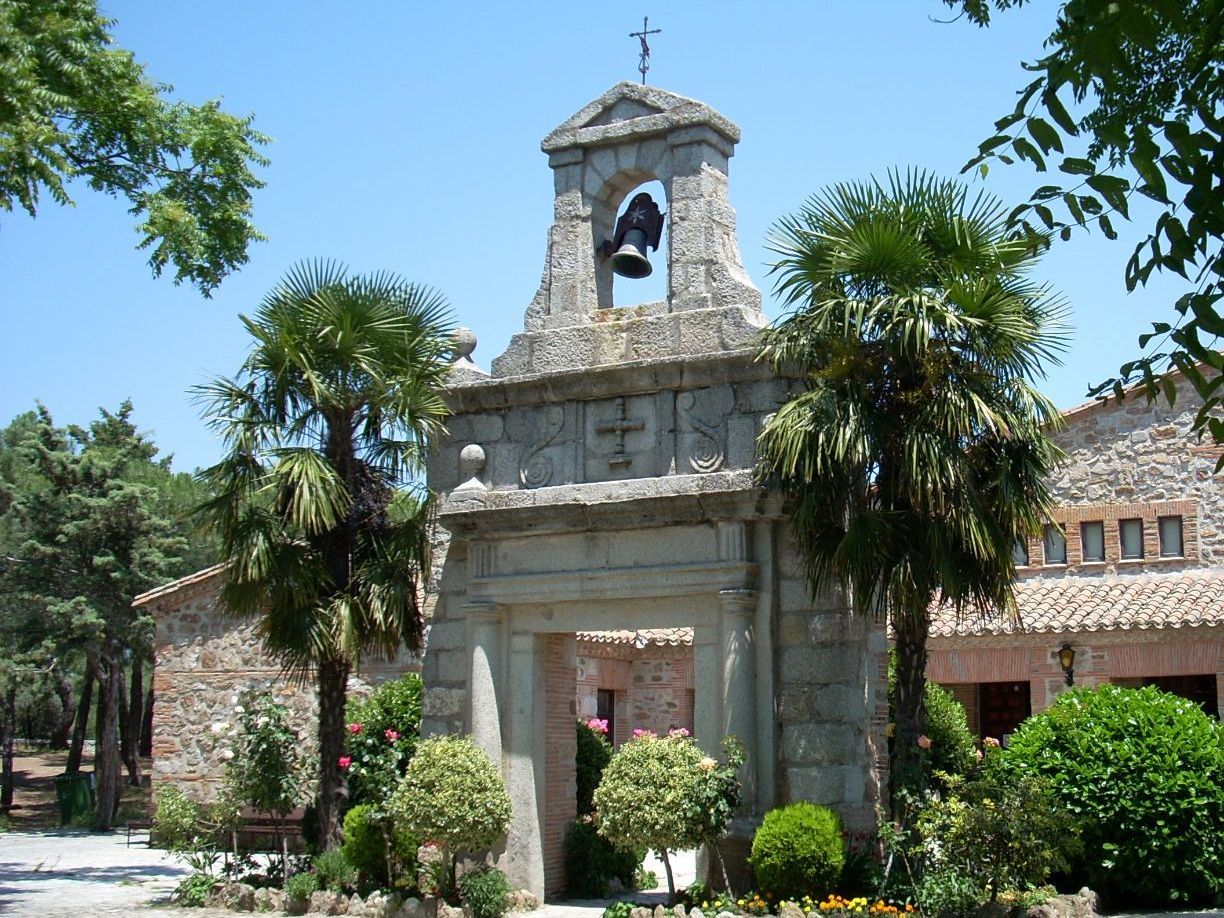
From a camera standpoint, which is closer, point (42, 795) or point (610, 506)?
point (610, 506)

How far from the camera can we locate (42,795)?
3381 centimetres

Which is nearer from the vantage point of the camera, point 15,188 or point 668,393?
point 15,188

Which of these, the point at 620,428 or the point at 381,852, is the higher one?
the point at 620,428

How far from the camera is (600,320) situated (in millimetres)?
13727

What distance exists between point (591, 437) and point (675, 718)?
459 inches

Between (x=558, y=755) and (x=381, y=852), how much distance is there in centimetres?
187

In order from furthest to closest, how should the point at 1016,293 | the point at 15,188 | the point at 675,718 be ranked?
the point at 675,718, the point at 1016,293, the point at 15,188

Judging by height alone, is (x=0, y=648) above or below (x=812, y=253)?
below

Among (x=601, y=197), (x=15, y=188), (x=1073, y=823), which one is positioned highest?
(x=601, y=197)

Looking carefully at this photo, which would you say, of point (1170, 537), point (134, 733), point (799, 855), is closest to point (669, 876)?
point (799, 855)

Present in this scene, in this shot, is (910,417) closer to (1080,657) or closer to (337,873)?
(337,873)

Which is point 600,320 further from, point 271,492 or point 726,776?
point 726,776

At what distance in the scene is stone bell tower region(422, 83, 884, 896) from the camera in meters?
12.3

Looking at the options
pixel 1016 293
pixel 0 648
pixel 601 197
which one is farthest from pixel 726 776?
pixel 0 648
